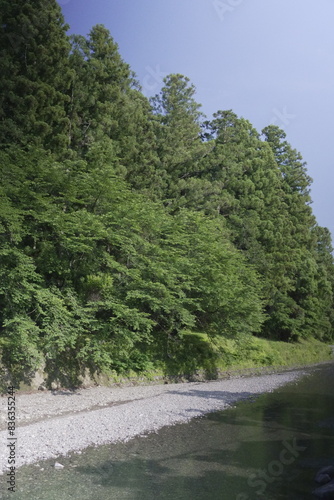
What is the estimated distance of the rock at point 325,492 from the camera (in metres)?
7.45

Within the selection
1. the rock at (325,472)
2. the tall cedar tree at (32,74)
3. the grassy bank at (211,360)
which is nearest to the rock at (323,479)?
the rock at (325,472)

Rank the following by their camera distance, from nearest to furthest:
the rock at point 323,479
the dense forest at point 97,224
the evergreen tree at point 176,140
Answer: the rock at point 323,479, the dense forest at point 97,224, the evergreen tree at point 176,140

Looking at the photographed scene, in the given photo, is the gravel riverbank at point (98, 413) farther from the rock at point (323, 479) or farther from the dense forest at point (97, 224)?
the rock at point (323, 479)

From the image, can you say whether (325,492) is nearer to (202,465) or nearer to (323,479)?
(323,479)

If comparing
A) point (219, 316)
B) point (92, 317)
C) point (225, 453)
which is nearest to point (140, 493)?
point (225, 453)

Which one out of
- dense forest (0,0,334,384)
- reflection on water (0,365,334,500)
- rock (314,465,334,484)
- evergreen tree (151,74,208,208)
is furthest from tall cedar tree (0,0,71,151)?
rock (314,465,334,484)

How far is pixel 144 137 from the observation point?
27438 mm

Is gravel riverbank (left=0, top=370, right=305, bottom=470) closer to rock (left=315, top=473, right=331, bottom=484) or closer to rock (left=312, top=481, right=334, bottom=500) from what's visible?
rock (left=315, top=473, right=331, bottom=484)

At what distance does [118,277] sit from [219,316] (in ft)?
21.3

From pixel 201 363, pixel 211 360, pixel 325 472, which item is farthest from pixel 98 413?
pixel 211 360

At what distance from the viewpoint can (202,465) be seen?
896 centimetres

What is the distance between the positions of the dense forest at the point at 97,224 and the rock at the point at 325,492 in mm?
9092

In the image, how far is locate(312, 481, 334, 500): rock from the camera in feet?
24.5

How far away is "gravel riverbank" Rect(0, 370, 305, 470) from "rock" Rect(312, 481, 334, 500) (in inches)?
184
